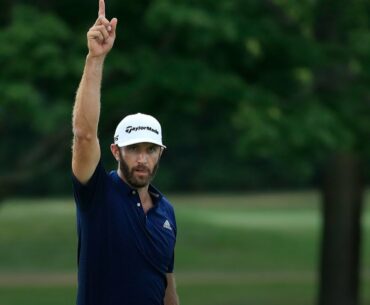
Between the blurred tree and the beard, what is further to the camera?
the blurred tree

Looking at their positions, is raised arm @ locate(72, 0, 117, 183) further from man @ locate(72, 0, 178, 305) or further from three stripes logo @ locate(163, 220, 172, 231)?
three stripes logo @ locate(163, 220, 172, 231)

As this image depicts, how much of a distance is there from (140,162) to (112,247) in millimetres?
378

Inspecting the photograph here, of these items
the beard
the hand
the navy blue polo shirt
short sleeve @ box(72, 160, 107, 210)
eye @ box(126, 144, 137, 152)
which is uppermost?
the hand

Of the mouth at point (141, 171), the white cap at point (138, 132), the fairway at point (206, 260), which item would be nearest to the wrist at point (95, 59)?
the white cap at point (138, 132)

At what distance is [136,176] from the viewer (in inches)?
219

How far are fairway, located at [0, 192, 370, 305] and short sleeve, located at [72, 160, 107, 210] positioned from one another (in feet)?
53.4

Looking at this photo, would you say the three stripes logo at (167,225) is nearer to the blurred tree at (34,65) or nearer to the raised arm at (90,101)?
the raised arm at (90,101)

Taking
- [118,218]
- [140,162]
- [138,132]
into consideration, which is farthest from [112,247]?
[138,132]

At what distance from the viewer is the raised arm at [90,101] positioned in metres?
5.33

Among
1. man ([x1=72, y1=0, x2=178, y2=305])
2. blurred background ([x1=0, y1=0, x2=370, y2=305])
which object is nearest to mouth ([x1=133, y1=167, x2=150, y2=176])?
man ([x1=72, y1=0, x2=178, y2=305])

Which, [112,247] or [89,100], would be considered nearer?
[89,100]

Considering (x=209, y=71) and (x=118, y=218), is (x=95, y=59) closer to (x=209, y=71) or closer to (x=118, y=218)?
(x=118, y=218)

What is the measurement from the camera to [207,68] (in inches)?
667

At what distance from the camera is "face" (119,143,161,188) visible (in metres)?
5.52
